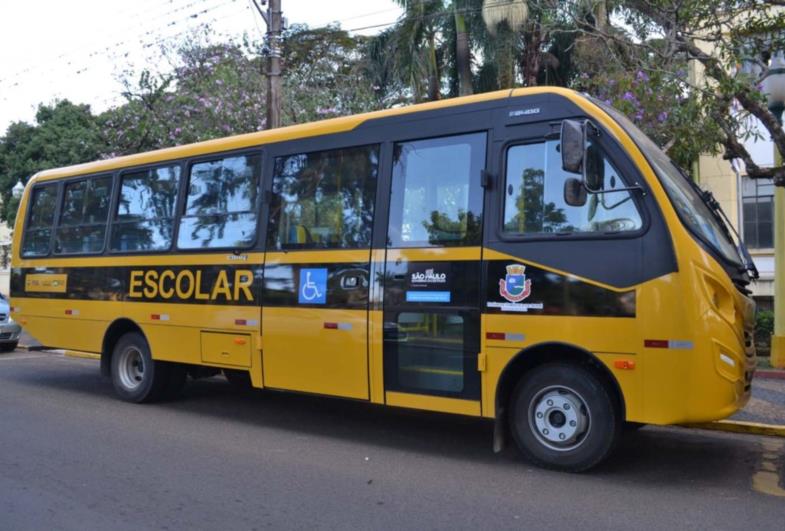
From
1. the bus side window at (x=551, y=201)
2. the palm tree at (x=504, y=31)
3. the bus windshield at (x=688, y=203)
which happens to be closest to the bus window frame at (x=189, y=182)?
the bus side window at (x=551, y=201)

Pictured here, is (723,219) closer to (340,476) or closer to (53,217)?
(340,476)

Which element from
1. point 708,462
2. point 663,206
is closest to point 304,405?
point 708,462

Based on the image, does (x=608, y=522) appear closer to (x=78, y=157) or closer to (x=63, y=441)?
(x=63, y=441)

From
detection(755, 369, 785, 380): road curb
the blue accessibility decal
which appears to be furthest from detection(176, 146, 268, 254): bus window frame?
detection(755, 369, 785, 380): road curb

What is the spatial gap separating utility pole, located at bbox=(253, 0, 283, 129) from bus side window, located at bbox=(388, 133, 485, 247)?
7439 millimetres

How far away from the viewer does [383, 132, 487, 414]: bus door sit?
6527mm

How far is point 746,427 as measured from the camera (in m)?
7.68

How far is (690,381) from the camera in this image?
18.1 ft

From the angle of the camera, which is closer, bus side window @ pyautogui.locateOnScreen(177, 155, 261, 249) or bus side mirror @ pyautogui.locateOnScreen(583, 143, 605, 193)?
bus side mirror @ pyautogui.locateOnScreen(583, 143, 605, 193)

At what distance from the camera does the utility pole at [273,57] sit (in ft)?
46.3

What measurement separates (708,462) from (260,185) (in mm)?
5229

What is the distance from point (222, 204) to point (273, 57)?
21.1 feet

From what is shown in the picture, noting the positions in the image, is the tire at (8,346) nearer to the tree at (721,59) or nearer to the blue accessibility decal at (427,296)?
the blue accessibility decal at (427,296)

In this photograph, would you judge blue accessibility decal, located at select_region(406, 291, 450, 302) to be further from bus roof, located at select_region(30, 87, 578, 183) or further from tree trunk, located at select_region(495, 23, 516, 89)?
tree trunk, located at select_region(495, 23, 516, 89)
